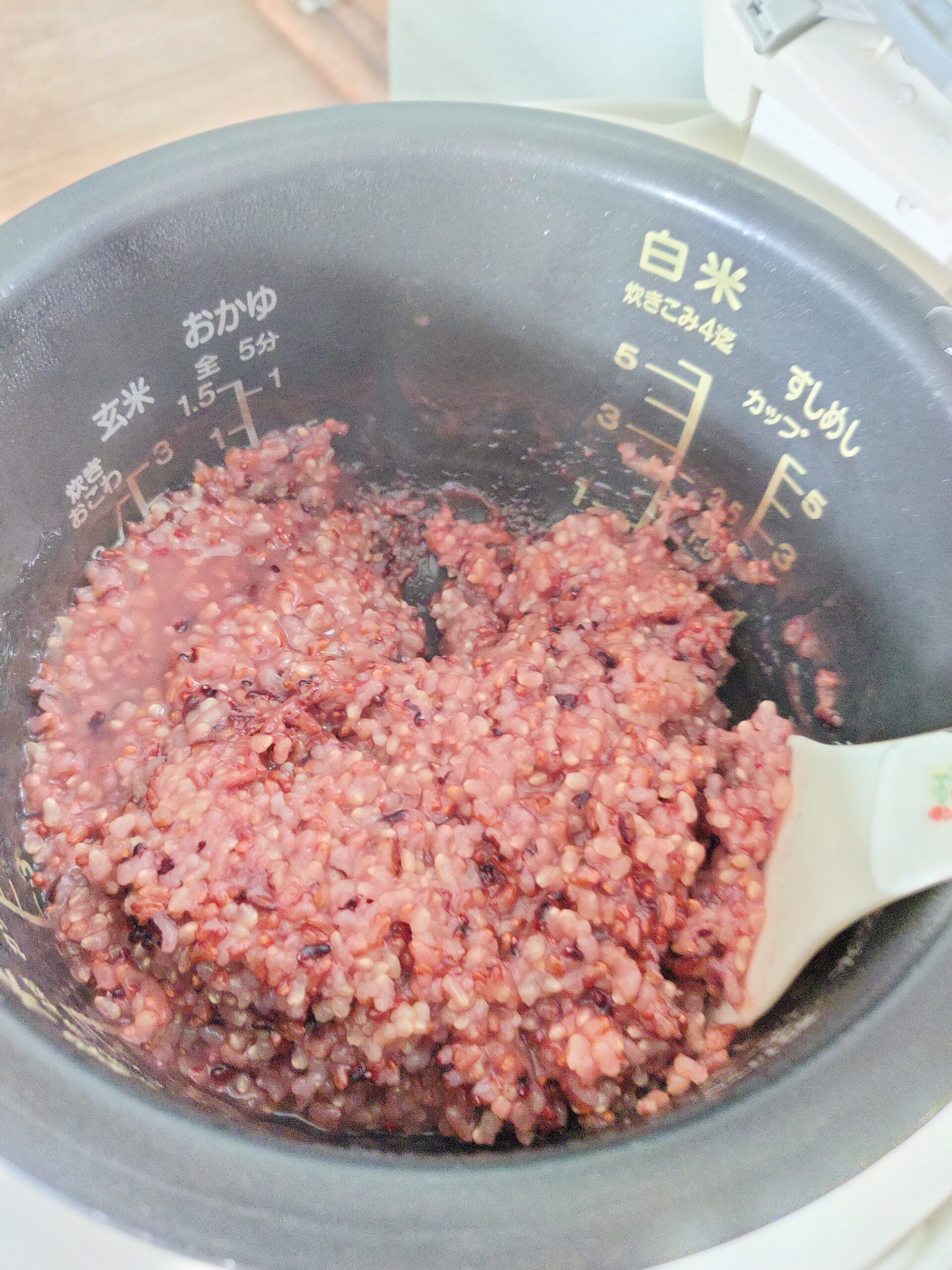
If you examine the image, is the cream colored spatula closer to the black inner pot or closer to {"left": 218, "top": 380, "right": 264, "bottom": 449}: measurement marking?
the black inner pot

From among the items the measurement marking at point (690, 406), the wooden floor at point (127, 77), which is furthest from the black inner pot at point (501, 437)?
the wooden floor at point (127, 77)

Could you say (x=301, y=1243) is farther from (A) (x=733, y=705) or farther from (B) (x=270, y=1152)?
(A) (x=733, y=705)

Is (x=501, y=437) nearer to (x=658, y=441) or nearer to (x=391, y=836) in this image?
(x=658, y=441)

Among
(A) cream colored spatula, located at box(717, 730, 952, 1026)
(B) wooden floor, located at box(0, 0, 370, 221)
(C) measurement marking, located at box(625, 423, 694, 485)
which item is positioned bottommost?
(A) cream colored spatula, located at box(717, 730, 952, 1026)

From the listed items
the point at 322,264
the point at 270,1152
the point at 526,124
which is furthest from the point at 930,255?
the point at 270,1152

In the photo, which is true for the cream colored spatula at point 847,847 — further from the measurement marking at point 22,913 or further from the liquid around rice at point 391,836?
the measurement marking at point 22,913

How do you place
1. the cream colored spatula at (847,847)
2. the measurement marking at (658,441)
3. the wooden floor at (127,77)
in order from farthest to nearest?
the wooden floor at (127,77) → the measurement marking at (658,441) → the cream colored spatula at (847,847)

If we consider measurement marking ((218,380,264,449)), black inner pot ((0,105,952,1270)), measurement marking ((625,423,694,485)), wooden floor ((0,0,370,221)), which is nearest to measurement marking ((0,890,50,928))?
black inner pot ((0,105,952,1270))
